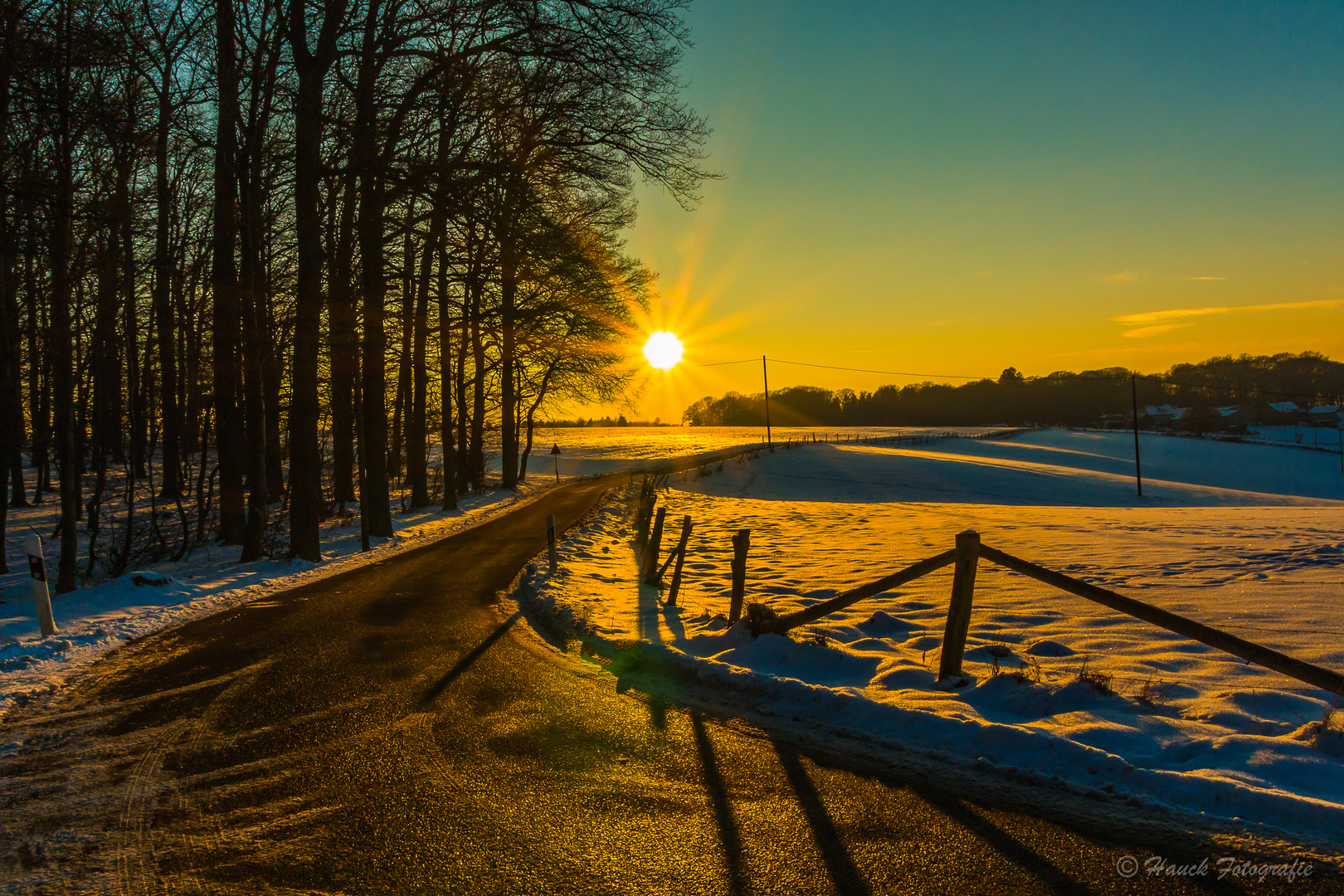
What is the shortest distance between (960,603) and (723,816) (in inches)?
126

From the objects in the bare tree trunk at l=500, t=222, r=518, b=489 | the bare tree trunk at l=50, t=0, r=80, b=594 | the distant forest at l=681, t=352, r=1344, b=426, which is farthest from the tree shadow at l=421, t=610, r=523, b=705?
the distant forest at l=681, t=352, r=1344, b=426

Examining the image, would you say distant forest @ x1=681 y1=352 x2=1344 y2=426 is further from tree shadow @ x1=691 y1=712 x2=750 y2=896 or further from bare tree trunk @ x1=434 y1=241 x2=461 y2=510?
tree shadow @ x1=691 y1=712 x2=750 y2=896

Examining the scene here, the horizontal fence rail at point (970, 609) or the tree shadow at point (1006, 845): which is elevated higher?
the horizontal fence rail at point (970, 609)

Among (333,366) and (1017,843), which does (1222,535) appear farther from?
(333,366)

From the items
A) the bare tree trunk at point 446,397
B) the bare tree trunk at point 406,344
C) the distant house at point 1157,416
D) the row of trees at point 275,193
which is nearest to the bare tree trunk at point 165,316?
the row of trees at point 275,193

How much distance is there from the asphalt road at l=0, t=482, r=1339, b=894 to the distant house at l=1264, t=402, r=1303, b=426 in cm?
16486

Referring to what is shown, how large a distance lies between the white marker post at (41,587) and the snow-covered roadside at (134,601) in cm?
13

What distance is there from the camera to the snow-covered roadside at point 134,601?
301 inches

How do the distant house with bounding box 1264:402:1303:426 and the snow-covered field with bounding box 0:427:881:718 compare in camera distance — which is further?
the distant house with bounding box 1264:402:1303:426

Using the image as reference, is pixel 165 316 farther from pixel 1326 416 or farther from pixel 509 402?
pixel 1326 416

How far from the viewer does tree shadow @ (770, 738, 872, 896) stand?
3525 millimetres

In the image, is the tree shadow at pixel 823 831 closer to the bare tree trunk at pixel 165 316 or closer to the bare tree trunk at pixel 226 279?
the bare tree trunk at pixel 226 279

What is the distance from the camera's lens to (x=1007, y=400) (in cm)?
16062

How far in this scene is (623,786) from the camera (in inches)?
181
